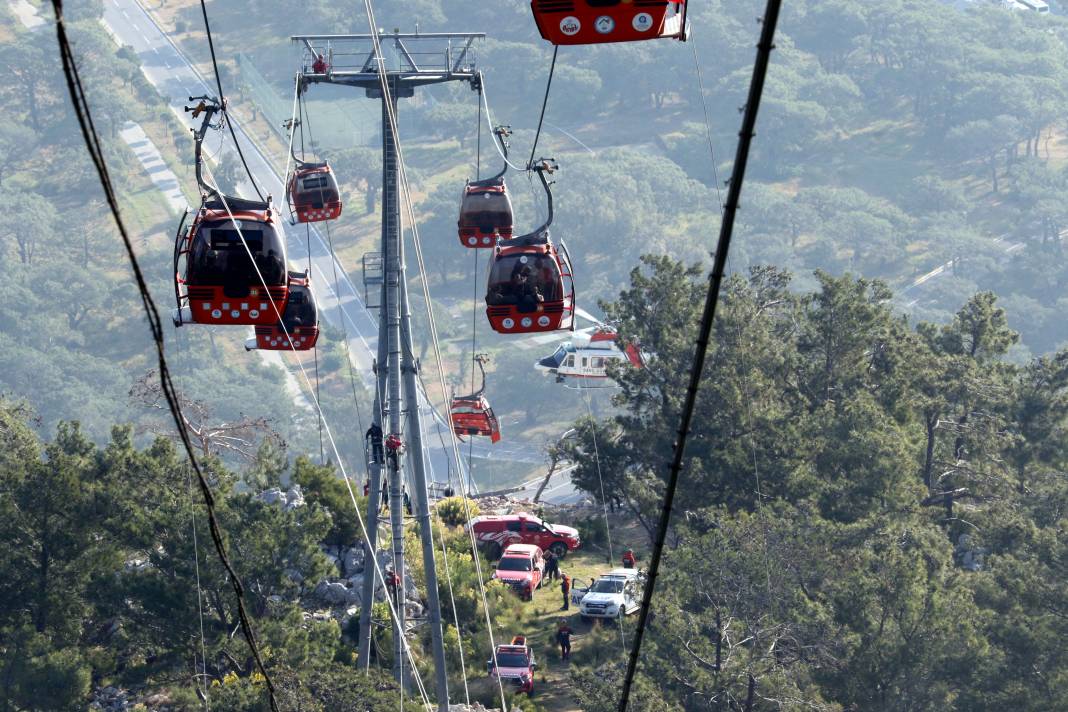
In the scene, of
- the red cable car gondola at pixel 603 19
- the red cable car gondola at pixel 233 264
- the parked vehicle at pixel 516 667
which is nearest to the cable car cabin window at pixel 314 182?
the parked vehicle at pixel 516 667

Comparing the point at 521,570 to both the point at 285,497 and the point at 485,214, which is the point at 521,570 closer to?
the point at 285,497

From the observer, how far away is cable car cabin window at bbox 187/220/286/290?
24297 mm

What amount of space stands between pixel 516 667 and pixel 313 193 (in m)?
10.5

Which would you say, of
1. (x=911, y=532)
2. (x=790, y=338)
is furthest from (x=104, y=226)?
(x=911, y=532)

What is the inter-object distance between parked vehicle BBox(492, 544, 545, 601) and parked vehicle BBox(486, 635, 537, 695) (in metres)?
5.25

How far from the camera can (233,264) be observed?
24375 millimetres

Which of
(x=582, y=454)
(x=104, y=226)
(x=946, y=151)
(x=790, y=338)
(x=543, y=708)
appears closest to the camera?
(x=543, y=708)

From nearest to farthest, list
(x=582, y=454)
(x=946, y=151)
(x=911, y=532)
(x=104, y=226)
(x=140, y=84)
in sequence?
(x=911, y=532)
(x=582, y=454)
(x=104, y=226)
(x=946, y=151)
(x=140, y=84)

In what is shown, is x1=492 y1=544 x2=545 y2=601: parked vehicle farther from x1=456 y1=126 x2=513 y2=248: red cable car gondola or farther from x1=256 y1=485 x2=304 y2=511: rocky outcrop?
x1=456 y1=126 x2=513 y2=248: red cable car gondola

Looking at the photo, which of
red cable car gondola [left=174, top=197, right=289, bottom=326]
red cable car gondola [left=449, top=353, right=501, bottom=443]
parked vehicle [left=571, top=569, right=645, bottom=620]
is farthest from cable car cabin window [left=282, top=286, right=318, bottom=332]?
red cable car gondola [left=449, top=353, right=501, bottom=443]

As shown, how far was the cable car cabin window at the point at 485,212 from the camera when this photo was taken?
3331cm

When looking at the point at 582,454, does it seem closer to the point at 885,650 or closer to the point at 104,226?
the point at 885,650

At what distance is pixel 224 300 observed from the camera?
24.6 m

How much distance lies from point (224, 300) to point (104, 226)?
149 metres
